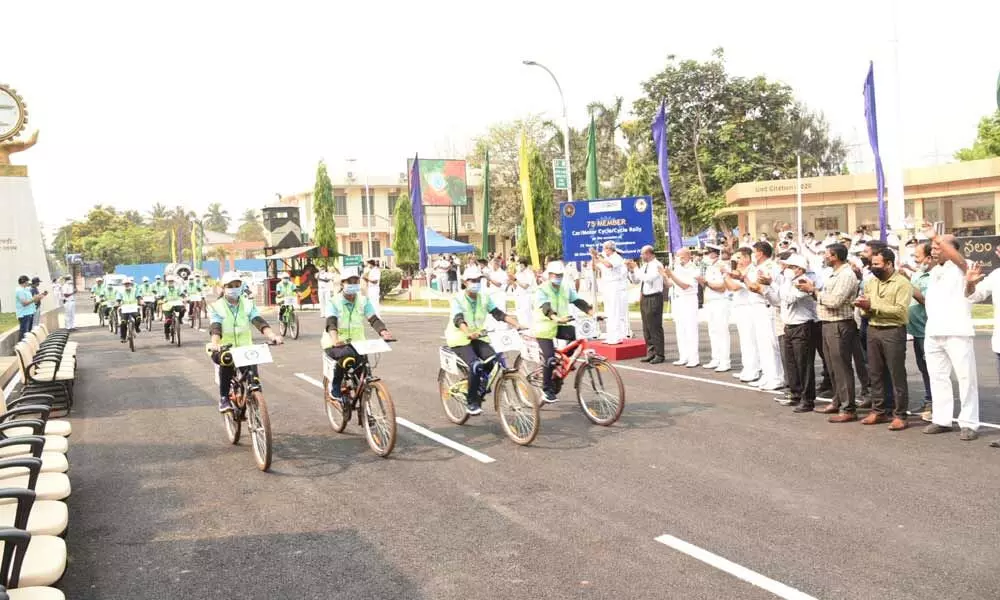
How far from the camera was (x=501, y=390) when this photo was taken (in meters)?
9.00

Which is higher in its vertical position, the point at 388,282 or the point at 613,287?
the point at 388,282

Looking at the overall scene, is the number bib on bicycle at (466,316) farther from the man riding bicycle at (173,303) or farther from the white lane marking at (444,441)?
the man riding bicycle at (173,303)

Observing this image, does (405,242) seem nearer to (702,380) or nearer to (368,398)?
(702,380)

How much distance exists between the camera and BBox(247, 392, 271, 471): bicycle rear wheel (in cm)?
801

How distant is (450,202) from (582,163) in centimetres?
984

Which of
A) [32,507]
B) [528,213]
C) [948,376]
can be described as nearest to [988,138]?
[528,213]

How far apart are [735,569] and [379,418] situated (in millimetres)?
4470

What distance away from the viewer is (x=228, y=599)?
5043 mm

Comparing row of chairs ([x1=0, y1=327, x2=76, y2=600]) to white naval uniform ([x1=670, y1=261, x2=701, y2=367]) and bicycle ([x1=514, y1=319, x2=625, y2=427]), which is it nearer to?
bicycle ([x1=514, y1=319, x2=625, y2=427])

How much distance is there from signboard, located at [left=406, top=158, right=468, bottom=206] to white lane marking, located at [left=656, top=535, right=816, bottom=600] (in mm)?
48884

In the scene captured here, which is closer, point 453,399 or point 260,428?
point 260,428

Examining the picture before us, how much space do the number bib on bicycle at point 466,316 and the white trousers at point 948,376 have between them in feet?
15.6

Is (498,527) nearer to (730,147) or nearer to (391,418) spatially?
(391,418)

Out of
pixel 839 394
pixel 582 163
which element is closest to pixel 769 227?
pixel 582 163
